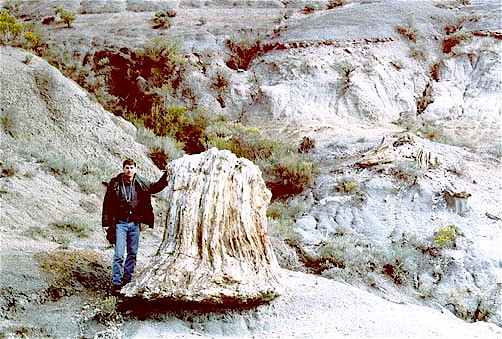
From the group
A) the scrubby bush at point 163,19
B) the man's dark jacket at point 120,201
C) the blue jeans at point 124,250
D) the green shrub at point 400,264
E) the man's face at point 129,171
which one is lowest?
the green shrub at point 400,264

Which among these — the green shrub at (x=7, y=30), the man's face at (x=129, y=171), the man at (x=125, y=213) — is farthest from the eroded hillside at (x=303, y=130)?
the man's face at (x=129, y=171)

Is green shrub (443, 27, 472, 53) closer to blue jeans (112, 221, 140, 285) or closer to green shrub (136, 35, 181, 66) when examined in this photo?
green shrub (136, 35, 181, 66)

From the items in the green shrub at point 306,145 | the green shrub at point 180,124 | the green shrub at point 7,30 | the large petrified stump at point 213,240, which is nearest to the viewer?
the large petrified stump at point 213,240

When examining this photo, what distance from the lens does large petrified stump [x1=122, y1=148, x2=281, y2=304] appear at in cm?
696

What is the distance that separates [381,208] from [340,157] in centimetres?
254

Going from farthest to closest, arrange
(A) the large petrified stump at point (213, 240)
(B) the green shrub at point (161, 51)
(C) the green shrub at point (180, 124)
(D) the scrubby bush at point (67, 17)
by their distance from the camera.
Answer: (D) the scrubby bush at point (67, 17)
(B) the green shrub at point (161, 51)
(C) the green shrub at point (180, 124)
(A) the large petrified stump at point (213, 240)

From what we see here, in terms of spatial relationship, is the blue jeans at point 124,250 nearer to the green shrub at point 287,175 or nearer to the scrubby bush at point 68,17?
the green shrub at point 287,175

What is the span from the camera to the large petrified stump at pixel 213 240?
6.96m

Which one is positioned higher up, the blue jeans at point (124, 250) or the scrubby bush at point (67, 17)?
the scrubby bush at point (67, 17)

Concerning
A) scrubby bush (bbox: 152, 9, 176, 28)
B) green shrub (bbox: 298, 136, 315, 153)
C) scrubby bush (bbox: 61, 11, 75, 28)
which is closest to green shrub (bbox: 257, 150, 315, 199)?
green shrub (bbox: 298, 136, 315, 153)

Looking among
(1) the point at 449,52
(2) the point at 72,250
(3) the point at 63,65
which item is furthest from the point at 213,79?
(2) the point at 72,250

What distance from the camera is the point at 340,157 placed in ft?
50.9

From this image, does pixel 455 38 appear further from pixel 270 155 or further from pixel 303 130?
pixel 270 155

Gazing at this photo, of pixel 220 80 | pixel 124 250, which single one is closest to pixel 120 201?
pixel 124 250
